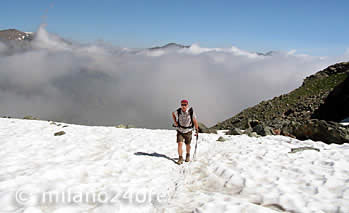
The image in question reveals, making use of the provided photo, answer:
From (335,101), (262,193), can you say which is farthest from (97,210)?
(335,101)

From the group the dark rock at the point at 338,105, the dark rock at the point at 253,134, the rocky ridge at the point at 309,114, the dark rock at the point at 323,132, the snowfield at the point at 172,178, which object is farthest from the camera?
the dark rock at the point at 338,105

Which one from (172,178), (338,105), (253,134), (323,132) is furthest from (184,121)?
(338,105)

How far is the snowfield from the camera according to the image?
704 cm

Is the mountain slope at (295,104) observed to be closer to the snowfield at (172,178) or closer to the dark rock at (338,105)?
the dark rock at (338,105)

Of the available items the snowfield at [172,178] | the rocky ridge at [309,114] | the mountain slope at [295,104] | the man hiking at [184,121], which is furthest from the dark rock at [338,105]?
the man hiking at [184,121]

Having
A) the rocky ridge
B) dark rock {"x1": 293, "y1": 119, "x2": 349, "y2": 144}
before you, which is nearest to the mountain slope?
the rocky ridge

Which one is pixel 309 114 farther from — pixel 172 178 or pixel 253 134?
pixel 172 178

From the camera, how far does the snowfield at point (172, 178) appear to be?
7.04 meters

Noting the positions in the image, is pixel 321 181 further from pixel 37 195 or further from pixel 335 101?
pixel 335 101

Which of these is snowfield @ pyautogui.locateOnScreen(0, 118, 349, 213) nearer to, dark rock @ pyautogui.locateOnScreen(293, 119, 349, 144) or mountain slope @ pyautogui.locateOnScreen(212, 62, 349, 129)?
dark rock @ pyautogui.locateOnScreen(293, 119, 349, 144)

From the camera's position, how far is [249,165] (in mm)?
10820

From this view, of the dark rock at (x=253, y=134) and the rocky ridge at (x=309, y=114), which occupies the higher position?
the rocky ridge at (x=309, y=114)

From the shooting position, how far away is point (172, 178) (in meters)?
9.87

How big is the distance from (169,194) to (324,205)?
4633mm
